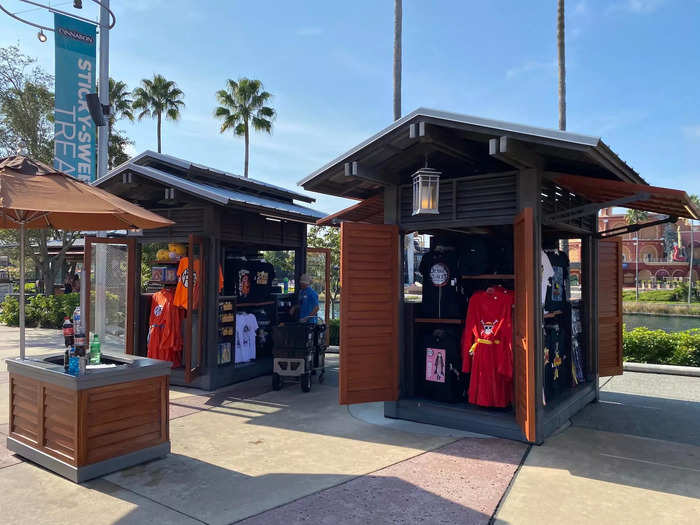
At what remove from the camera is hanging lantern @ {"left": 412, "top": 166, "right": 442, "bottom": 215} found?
520cm

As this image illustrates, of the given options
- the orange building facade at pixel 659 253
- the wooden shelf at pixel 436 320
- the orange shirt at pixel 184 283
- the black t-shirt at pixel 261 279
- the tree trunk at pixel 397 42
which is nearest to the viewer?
the wooden shelf at pixel 436 320

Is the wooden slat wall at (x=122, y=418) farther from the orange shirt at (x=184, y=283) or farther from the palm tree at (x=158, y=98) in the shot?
the palm tree at (x=158, y=98)

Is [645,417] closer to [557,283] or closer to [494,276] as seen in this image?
[557,283]

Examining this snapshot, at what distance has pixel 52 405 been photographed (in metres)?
4.20

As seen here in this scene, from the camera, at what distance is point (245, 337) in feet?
27.0

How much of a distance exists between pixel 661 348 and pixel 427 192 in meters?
6.67

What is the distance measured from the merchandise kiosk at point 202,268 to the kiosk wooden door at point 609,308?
180 inches

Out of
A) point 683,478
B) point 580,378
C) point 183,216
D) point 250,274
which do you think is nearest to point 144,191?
point 183,216

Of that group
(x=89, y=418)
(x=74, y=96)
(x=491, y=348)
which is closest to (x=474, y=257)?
(x=491, y=348)

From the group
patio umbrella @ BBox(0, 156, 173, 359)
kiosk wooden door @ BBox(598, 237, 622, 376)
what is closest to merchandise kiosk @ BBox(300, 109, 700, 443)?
kiosk wooden door @ BBox(598, 237, 622, 376)

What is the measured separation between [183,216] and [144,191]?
0.85 m

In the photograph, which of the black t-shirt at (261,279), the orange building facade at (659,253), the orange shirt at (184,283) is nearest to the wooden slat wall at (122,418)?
the orange shirt at (184,283)

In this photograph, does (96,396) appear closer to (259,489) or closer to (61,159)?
(259,489)

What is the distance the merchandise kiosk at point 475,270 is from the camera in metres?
4.89
